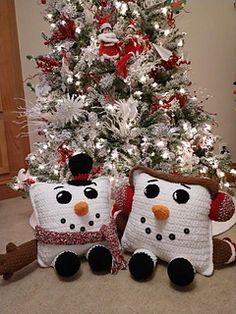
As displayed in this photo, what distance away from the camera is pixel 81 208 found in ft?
3.49

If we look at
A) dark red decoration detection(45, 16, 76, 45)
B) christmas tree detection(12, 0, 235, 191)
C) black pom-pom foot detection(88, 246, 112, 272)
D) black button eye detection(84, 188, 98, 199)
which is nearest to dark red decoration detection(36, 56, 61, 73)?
christmas tree detection(12, 0, 235, 191)

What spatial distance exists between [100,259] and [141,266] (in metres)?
0.16

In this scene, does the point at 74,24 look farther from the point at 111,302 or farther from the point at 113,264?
the point at 111,302

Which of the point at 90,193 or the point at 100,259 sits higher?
the point at 90,193

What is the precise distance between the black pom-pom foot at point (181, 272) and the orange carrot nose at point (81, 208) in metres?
0.36

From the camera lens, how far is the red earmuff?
39.9 inches

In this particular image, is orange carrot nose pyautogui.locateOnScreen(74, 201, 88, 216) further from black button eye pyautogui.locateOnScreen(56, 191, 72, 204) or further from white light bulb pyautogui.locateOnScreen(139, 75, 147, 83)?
white light bulb pyautogui.locateOnScreen(139, 75, 147, 83)

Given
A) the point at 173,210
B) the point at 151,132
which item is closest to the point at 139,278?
the point at 173,210

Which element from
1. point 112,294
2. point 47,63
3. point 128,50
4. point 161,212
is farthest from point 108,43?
point 112,294

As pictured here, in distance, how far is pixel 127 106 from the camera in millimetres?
1437

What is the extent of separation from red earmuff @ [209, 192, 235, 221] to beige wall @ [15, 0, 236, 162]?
4.85 feet

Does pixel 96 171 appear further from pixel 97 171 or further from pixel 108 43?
pixel 108 43

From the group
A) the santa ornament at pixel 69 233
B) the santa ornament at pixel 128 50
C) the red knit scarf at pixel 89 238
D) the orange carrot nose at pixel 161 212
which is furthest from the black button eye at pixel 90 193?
the santa ornament at pixel 128 50

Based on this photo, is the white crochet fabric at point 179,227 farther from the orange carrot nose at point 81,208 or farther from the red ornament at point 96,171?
the red ornament at point 96,171
